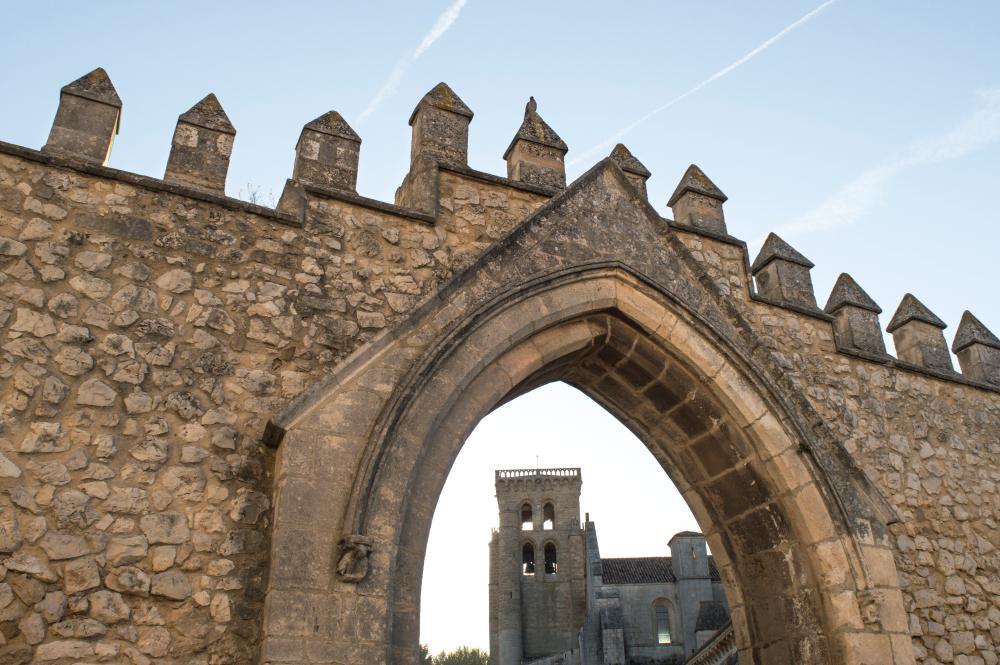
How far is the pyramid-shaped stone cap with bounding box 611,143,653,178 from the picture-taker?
22.8 feet

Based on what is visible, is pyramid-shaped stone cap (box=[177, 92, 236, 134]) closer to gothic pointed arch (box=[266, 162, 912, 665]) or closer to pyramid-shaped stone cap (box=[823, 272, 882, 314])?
gothic pointed arch (box=[266, 162, 912, 665])

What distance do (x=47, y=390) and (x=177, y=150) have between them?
1.84 metres

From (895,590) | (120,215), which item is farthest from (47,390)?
(895,590)

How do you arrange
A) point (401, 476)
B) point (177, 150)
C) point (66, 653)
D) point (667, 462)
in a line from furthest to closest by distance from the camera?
point (667, 462) → point (177, 150) → point (401, 476) → point (66, 653)

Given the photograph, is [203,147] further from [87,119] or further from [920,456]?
[920,456]

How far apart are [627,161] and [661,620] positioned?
151ft

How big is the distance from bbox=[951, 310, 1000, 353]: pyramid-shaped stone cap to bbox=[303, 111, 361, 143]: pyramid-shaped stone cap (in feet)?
20.8

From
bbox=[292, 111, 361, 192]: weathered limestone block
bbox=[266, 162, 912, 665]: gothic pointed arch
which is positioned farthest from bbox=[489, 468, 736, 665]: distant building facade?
bbox=[292, 111, 361, 192]: weathered limestone block

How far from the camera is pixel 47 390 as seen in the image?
4273 mm

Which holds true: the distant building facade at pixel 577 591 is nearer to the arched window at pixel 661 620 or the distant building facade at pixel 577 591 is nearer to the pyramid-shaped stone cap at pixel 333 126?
the arched window at pixel 661 620

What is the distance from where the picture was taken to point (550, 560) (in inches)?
2131

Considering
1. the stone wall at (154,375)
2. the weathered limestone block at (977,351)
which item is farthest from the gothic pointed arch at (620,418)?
the weathered limestone block at (977,351)

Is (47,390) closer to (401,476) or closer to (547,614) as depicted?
(401,476)

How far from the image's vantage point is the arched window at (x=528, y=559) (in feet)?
176
